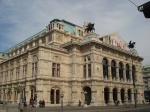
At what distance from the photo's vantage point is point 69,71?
48.3m

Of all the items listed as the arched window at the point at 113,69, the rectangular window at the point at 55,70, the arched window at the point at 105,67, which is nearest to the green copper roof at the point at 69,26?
the arched window at the point at 105,67

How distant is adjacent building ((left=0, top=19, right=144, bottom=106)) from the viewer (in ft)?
143

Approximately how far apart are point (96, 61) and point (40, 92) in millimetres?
15115

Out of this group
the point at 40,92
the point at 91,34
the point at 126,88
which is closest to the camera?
the point at 40,92

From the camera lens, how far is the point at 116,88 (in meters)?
51.7

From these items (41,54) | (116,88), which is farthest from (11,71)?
(116,88)

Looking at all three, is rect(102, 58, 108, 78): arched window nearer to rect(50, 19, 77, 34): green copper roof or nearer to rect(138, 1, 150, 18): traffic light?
rect(50, 19, 77, 34): green copper roof

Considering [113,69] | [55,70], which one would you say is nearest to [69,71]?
[55,70]

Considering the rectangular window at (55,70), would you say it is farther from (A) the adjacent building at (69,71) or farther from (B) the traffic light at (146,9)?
(B) the traffic light at (146,9)

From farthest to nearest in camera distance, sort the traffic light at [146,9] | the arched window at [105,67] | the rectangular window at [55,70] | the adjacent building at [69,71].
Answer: the arched window at [105,67]
the rectangular window at [55,70]
the adjacent building at [69,71]
the traffic light at [146,9]

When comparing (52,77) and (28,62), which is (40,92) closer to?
(52,77)

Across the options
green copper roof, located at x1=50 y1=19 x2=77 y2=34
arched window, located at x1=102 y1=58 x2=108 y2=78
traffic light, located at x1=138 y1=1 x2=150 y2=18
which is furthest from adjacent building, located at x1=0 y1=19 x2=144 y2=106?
traffic light, located at x1=138 y1=1 x2=150 y2=18

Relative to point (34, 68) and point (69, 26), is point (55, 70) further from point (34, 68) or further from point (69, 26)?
point (69, 26)

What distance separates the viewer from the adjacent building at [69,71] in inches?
1718
